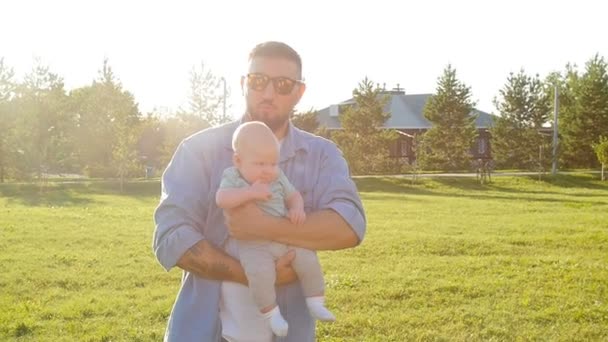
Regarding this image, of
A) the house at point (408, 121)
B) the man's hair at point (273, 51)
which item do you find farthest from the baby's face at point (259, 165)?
the house at point (408, 121)

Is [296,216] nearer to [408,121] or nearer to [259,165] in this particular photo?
Result: [259,165]

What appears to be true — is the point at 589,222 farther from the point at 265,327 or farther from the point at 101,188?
the point at 101,188

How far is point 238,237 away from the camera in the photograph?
9.91ft

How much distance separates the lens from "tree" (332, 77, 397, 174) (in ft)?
154

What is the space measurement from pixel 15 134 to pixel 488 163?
27750mm

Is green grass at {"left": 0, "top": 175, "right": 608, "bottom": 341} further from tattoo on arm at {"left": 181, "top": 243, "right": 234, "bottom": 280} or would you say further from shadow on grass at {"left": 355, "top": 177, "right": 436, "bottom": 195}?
shadow on grass at {"left": 355, "top": 177, "right": 436, "bottom": 195}

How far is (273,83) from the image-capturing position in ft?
10.5

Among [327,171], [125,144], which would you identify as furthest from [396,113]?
[327,171]

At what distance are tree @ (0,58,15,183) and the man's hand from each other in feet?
139

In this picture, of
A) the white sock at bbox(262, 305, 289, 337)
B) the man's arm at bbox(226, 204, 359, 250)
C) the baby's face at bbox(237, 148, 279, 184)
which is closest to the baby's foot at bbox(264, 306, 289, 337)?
the white sock at bbox(262, 305, 289, 337)

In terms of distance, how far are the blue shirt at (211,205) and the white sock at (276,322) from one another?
0.18m

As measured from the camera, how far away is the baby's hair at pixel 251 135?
9.82 ft

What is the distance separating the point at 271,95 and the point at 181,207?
24.0 inches

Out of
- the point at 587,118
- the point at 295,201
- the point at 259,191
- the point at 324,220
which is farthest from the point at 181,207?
the point at 587,118
